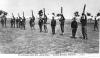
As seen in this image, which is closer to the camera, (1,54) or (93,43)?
(1,54)

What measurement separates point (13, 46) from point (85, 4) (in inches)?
187

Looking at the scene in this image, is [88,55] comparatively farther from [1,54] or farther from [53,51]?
[1,54]

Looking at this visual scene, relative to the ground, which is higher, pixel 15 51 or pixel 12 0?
pixel 12 0

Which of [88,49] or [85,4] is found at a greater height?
[85,4]

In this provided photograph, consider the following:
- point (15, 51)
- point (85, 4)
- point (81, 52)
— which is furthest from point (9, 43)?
point (85, 4)

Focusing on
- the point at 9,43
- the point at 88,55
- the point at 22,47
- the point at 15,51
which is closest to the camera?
the point at 88,55

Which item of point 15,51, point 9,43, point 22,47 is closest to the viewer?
point 15,51

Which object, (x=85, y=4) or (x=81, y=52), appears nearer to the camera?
(x=81, y=52)

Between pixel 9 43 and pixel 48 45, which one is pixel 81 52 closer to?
pixel 48 45

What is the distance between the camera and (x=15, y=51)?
30.4 feet

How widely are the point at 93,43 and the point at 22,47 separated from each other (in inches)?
151

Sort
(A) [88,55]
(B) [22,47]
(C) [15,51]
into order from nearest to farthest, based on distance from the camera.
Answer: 1. (A) [88,55]
2. (C) [15,51]
3. (B) [22,47]

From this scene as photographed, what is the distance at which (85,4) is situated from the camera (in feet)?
36.3

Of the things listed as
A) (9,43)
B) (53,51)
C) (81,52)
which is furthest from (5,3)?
(81,52)
